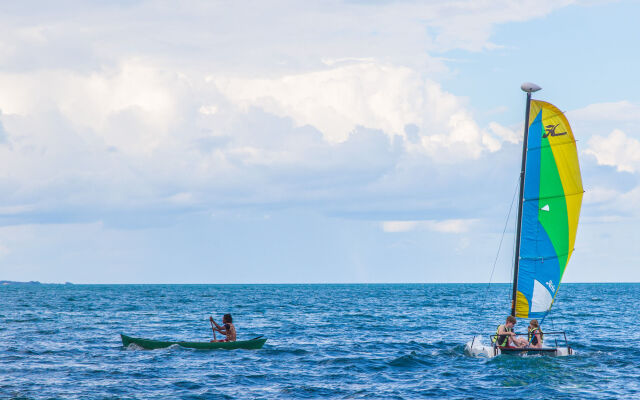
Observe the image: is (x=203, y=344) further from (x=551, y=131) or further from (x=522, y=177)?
(x=551, y=131)

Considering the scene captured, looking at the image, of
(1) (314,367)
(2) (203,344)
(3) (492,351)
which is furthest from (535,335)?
(2) (203,344)

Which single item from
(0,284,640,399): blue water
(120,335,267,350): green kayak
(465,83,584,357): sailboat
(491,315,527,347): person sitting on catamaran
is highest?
(465,83,584,357): sailboat

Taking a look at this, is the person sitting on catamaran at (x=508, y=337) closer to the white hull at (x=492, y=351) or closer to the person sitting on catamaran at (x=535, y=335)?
the white hull at (x=492, y=351)

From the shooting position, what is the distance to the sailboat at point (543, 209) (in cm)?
2966

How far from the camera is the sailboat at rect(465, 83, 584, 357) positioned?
97.3ft

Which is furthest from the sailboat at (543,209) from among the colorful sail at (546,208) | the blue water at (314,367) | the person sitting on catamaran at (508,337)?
the blue water at (314,367)

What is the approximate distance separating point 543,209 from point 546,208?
0.42 feet

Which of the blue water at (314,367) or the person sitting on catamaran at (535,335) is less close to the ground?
the person sitting on catamaran at (535,335)

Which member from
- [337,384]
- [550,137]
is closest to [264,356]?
[337,384]

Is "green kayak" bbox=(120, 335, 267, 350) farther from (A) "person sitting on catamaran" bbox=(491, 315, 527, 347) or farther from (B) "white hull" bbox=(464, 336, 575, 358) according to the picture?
(A) "person sitting on catamaran" bbox=(491, 315, 527, 347)

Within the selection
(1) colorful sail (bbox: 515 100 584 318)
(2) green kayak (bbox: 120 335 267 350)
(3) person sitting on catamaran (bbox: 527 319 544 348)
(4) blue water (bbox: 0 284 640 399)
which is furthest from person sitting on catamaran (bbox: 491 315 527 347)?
(2) green kayak (bbox: 120 335 267 350)

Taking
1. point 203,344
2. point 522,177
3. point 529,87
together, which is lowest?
point 203,344

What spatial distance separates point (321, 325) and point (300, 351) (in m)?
17.6

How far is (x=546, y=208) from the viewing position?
99.4ft
